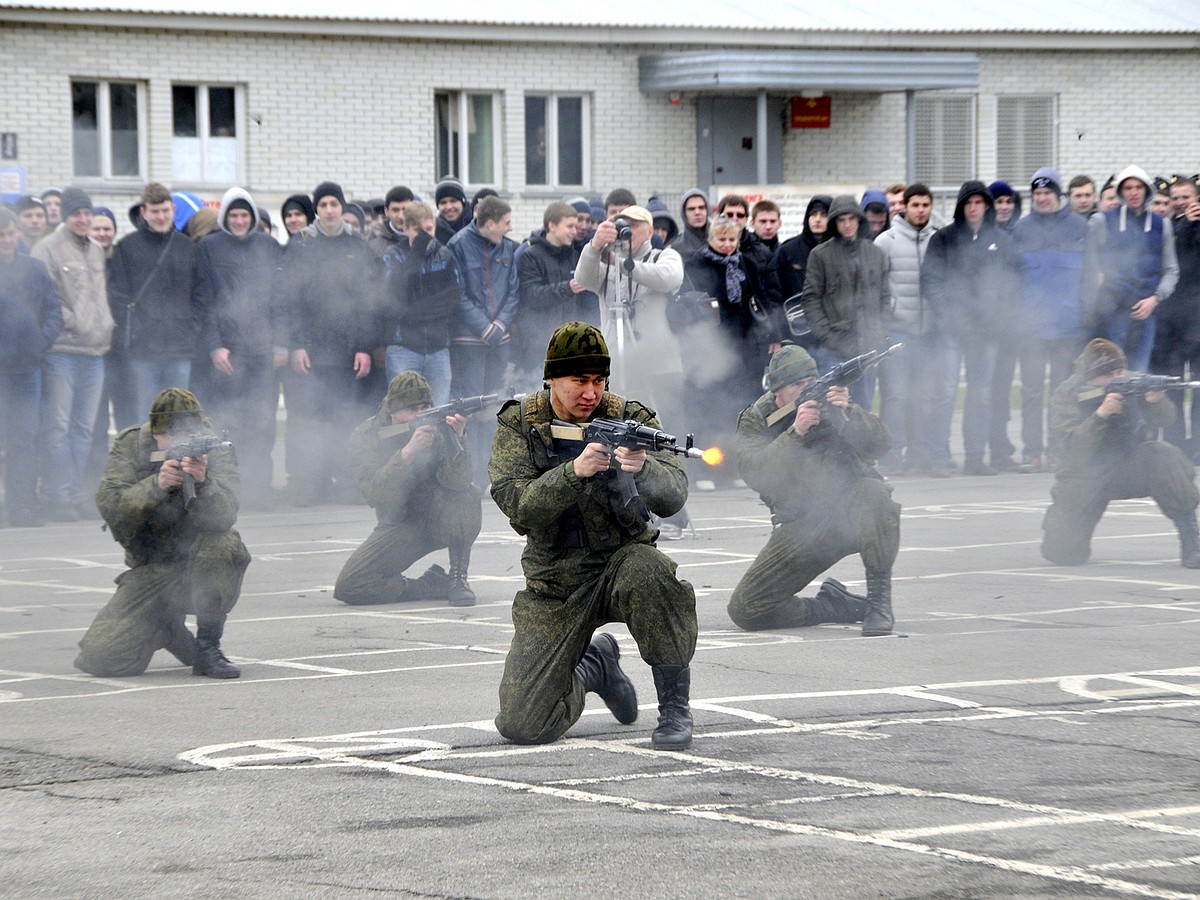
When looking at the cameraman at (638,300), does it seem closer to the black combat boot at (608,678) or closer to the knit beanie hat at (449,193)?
the knit beanie hat at (449,193)

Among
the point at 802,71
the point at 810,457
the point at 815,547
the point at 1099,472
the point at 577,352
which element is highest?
the point at 802,71

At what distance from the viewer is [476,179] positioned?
2783cm

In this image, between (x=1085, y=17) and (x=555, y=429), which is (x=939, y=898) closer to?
(x=555, y=429)

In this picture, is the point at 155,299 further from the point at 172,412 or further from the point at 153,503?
the point at 153,503

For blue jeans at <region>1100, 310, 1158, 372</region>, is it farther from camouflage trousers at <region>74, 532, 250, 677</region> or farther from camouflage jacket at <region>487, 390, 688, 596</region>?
camouflage jacket at <region>487, 390, 688, 596</region>

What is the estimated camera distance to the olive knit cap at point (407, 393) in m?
11.3

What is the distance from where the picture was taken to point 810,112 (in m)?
29.9

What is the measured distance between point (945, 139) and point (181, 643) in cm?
2417

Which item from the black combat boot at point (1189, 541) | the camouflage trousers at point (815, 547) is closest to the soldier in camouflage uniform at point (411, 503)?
the camouflage trousers at point (815, 547)

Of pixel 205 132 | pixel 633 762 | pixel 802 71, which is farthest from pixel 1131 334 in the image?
pixel 205 132

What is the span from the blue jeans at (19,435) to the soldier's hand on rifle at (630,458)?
8.43 metres

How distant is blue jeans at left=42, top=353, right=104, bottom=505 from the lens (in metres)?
14.4

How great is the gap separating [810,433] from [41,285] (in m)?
6.80

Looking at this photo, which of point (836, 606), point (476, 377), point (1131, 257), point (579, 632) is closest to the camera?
point (579, 632)
